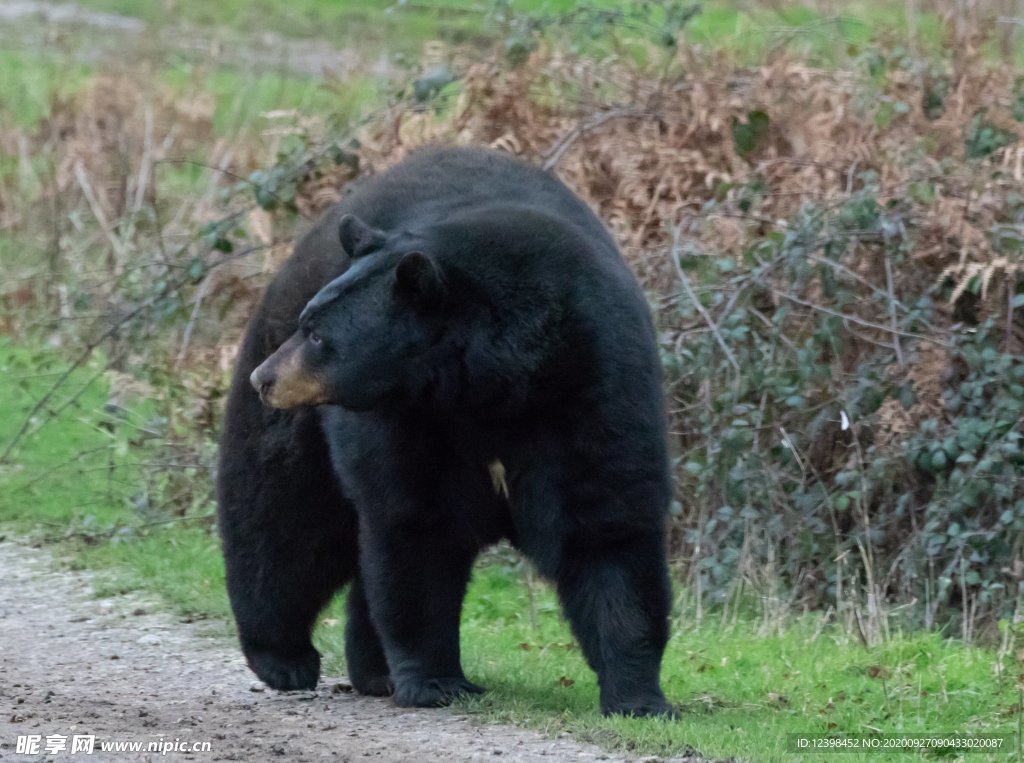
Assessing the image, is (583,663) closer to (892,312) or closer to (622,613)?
(622,613)

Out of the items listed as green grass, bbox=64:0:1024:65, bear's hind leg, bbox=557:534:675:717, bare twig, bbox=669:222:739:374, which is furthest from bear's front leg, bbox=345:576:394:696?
green grass, bbox=64:0:1024:65

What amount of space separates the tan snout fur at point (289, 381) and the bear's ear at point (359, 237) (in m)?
0.40

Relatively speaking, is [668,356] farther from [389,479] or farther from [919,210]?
[389,479]

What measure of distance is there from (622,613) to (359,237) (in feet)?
5.55

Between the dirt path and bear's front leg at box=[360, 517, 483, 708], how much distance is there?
0.14 meters

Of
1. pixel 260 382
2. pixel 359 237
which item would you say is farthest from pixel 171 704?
pixel 359 237

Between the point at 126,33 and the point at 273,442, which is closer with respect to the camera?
the point at 273,442

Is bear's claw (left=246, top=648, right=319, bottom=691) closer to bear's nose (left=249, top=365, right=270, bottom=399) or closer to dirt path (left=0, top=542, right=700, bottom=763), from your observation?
dirt path (left=0, top=542, right=700, bottom=763)

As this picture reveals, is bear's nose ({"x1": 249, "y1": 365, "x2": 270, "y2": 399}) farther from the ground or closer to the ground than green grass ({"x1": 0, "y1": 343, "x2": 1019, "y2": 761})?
farther from the ground

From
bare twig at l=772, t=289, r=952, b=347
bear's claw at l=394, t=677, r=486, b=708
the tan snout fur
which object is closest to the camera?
the tan snout fur

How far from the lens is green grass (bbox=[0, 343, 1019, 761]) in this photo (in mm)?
5934

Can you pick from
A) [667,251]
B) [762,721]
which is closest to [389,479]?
[762,721]

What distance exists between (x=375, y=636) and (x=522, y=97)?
5526 millimetres

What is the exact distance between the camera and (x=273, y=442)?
6.71m
